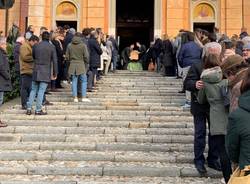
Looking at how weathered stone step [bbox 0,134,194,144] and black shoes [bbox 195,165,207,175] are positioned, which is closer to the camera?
black shoes [bbox 195,165,207,175]

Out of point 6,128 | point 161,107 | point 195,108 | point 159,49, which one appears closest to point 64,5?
point 159,49

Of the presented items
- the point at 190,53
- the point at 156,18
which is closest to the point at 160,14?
the point at 156,18

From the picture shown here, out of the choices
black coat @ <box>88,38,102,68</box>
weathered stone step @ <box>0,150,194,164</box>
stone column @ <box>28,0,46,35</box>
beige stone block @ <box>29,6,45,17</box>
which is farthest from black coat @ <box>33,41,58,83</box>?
beige stone block @ <box>29,6,45,17</box>

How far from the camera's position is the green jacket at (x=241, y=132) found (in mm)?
4004

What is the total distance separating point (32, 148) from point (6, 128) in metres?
1.47

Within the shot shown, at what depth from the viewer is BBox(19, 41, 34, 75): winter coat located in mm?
11766

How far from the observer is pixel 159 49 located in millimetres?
20391

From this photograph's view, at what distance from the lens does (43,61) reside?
37.4 ft

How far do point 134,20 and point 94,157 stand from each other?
72.7 ft

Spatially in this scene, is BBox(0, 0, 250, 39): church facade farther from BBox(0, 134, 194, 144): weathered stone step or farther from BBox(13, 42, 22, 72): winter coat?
BBox(0, 134, 194, 144): weathered stone step

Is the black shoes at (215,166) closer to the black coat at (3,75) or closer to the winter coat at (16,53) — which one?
the black coat at (3,75)

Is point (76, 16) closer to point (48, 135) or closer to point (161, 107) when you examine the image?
point (161, 107)

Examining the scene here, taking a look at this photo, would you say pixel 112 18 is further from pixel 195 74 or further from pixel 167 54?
pixel 195 74

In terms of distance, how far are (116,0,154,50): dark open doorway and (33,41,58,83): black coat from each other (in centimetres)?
1848
